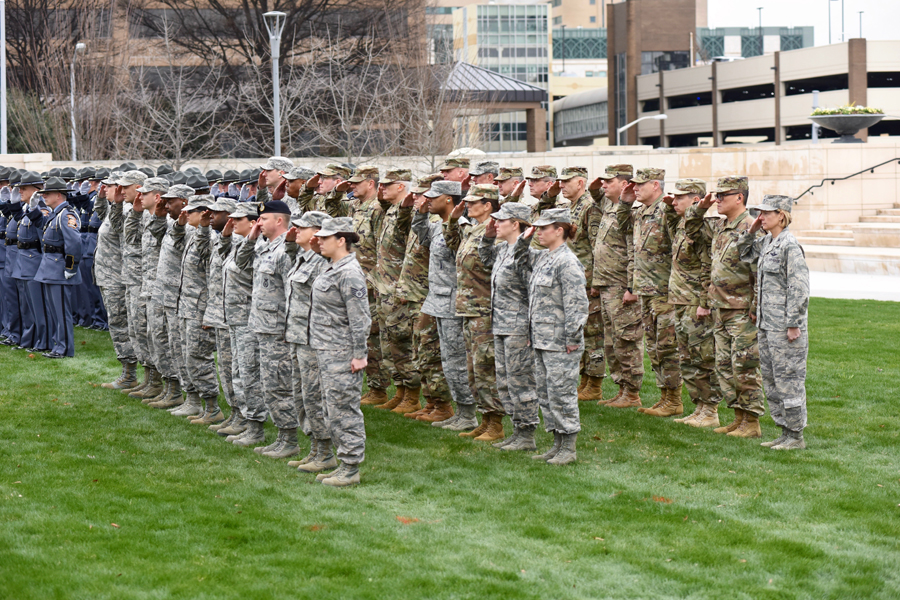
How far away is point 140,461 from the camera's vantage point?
9500 mm

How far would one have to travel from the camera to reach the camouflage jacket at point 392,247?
11.6 meters

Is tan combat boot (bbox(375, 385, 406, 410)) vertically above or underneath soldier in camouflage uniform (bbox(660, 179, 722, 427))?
underneath

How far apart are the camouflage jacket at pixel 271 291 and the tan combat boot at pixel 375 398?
302 centimetres

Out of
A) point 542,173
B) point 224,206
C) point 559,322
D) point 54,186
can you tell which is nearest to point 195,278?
point 224,206

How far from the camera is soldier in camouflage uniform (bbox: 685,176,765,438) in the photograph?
10344 mm

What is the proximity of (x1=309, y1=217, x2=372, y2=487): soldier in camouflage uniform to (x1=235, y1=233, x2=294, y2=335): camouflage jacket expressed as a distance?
775 mm

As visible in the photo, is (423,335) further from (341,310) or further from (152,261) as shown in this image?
(152,261)

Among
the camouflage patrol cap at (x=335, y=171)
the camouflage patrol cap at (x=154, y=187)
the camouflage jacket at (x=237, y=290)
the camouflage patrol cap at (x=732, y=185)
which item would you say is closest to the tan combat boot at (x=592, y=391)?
the camouflage patrol cap at (x=732, y=185)

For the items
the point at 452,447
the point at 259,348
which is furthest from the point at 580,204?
the point at 259,348

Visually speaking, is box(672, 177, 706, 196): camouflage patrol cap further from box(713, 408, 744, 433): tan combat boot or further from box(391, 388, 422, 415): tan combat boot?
box(391, 388, 422, 415): tan combat boot

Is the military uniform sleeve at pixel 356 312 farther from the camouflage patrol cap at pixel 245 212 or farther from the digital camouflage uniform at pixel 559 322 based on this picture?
the camouflage patrol cap at pixel 245 212

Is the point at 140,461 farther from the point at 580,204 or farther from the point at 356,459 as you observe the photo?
the point at 580,204

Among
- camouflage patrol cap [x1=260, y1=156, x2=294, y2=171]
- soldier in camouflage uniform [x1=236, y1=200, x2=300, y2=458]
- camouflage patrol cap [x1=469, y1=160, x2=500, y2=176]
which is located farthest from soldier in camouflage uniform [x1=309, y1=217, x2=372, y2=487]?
camouflage patrol cap [x1=260, y1=156, x2=294, y2=171]

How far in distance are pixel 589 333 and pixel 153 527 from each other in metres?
6.08
